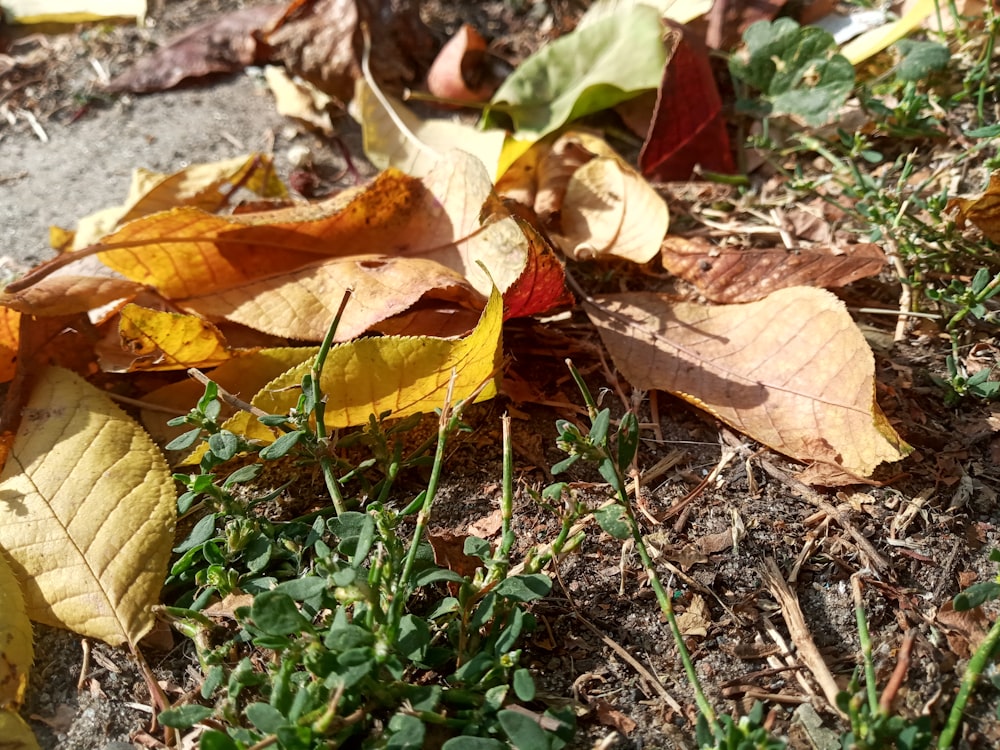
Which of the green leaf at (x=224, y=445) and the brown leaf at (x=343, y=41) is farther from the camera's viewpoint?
the brown leaf at (x=343, y=41)

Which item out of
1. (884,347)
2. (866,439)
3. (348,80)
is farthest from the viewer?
(348,80)

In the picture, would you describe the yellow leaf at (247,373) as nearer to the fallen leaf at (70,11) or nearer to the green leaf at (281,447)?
the green leaf at (281,447)

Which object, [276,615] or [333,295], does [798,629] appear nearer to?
[276,615]

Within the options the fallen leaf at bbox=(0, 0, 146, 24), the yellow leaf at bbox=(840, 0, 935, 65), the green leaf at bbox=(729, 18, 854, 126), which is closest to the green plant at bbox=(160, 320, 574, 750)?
the green leaf at bbox=(729, 18, 854, 126)

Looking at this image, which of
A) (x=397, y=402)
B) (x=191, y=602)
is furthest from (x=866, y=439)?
(x=191, y=602)

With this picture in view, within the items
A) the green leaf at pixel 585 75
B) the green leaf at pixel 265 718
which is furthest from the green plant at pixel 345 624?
the green leaf at pixel 585 75

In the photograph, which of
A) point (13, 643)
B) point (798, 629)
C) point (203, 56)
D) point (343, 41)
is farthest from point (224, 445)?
point (203, 56)

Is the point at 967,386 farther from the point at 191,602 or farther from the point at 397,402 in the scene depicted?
the point at 191,602
